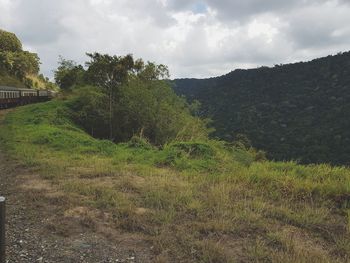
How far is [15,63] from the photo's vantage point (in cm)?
6419

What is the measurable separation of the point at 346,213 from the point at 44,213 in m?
5.16

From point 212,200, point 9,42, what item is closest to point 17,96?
point 9,42

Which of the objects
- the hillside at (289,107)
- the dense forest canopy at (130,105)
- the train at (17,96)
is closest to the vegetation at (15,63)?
the train at (17,96)

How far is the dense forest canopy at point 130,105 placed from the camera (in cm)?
2412

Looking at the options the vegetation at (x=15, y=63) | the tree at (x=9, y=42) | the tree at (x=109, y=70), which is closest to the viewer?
the tree at (x=109, y=70)

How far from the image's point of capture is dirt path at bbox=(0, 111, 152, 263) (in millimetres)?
5043

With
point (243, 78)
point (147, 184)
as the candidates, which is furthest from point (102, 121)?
point (243, 78)

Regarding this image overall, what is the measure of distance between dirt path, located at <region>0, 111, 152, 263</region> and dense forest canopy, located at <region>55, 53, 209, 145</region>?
46.9 ft

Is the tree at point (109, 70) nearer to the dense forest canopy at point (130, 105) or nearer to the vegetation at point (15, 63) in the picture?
the dense forest canopy at point (130, 105)

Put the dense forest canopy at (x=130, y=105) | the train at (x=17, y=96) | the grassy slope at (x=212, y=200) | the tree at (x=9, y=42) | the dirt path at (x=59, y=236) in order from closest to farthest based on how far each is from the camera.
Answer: the dirt path at (x=59, y=236)
the grassy slope at (x=212, y=200)
the dense forest canopy at (x=130, y=105)
the train at (x=17, y=96)
the tree at (x=9, y=42)

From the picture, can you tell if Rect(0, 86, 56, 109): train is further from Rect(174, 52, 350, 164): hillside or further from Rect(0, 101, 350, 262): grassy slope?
Rect(0, 101, 350, 262): grassy slope

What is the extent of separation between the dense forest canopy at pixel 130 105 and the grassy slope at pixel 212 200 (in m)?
10.8

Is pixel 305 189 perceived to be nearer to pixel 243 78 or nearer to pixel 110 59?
pixel 110 59

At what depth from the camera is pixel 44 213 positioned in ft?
21.8
